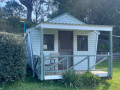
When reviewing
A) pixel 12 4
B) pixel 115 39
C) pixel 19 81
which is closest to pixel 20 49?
pixel 19 81

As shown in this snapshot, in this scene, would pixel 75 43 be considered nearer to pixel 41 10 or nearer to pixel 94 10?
pixel 94 10

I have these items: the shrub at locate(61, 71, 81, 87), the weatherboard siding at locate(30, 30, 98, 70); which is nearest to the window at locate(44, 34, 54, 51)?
the weatherboard siding at locate(30, 30, 98, 70)

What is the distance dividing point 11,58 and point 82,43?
5.35 metres

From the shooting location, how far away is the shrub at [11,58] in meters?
6.16

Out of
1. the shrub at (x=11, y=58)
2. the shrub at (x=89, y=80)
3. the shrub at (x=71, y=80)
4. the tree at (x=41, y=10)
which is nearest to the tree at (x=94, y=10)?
the tree at (x=41, y=10)

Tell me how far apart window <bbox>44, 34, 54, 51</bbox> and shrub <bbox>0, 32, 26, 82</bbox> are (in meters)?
2.83

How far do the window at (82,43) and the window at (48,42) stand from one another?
178cm

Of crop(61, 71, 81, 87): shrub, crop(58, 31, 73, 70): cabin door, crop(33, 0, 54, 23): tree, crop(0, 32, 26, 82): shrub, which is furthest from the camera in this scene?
crop(33, 0, 54, 23): tree

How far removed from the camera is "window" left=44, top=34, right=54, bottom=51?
9.39 metres

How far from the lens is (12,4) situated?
31984mm

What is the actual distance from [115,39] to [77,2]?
7.33m

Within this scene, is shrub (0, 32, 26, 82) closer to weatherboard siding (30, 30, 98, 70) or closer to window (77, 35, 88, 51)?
weatherboard siding (30, 30, 98, 70)

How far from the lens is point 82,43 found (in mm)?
10250

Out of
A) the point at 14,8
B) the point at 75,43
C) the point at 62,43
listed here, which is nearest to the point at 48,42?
the point at 62,43
